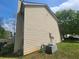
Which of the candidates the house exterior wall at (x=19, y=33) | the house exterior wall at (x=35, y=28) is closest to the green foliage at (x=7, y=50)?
the house exterior wall at (x=19, y=33)

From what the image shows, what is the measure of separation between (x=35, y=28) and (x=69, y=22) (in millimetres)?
20683

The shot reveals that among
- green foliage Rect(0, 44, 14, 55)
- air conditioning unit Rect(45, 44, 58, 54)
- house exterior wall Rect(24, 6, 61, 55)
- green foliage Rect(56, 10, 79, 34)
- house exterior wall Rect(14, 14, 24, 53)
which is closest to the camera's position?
air conditioning unit Rect(45, 44, 58, 54)

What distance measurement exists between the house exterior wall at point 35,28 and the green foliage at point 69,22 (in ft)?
50.1

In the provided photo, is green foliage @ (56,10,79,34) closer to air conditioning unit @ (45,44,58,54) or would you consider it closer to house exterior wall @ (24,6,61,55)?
house exterior wall @ (24,6,61,55)

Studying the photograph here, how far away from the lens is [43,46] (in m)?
18.1

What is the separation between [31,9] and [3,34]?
4.41 m

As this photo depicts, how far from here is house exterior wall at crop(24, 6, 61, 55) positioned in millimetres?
A: 18009

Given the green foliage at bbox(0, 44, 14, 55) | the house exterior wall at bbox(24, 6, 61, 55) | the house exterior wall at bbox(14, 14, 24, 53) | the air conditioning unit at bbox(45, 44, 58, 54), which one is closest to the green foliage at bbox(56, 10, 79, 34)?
the house exterior wall at bbox(24, 6, 61, 55)

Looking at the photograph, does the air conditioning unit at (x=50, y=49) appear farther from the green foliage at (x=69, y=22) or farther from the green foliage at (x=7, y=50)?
the green foliage at (x=69, y=22)

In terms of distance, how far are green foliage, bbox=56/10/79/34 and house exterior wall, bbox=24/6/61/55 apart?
15.3 metres

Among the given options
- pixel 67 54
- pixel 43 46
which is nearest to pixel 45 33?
pixel 43 46

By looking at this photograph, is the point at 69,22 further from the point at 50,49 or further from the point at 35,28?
the point at 50,49

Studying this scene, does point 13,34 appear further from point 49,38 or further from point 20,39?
point 49,38

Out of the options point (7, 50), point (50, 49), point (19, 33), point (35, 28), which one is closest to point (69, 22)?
point (19, 33)
